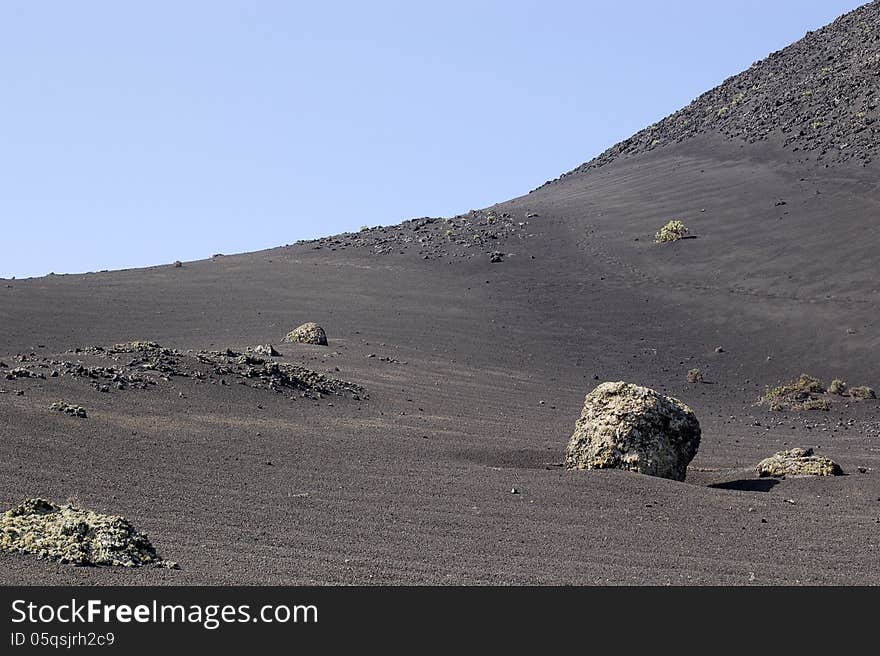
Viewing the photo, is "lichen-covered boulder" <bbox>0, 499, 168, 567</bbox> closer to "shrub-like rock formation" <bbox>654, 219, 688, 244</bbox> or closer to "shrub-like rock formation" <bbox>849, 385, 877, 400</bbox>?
"shrub-like rock formation" <bbox>849, 385, 877, 400</bbox>

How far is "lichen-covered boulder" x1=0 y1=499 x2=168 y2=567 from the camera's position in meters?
7.85

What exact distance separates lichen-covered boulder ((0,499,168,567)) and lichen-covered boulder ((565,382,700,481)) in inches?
A: 301

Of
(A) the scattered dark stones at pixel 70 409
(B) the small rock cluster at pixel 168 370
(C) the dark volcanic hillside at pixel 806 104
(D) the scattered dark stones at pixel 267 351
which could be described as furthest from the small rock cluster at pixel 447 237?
(A) the scattered dark stones at pixel 70 409

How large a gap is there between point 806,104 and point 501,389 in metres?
→ 42.8

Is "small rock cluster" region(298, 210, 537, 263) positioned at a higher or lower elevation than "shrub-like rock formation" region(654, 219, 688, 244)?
higher

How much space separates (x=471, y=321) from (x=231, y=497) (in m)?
26.7

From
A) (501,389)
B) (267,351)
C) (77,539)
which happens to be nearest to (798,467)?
(77,539)

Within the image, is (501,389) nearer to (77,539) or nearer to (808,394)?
(808,394)

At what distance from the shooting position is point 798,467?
15.1 metres

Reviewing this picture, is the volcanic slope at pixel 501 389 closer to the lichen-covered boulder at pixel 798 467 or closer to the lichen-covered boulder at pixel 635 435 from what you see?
the lichen-covered boulder at pixel 798 467

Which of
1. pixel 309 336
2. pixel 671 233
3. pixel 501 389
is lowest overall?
pixel 501 389

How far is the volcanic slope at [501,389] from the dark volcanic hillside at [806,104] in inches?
23.1

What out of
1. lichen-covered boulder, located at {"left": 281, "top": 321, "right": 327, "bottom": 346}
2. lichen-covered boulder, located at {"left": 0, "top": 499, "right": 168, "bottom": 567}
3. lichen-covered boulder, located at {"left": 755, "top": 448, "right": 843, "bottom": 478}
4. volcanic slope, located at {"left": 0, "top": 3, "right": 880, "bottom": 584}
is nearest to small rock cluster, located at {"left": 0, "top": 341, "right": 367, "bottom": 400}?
volcanic slope, located at {"left": 0, "top": 3, "right": 880, "bottom": 584}

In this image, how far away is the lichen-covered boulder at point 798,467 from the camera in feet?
49.4
